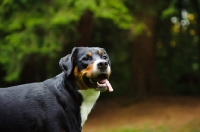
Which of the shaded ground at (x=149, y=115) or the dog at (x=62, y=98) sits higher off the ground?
the dog at (x=62, y=98)

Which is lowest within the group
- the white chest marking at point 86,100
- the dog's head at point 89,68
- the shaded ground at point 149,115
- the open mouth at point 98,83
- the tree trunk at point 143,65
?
the shaded ground at point 149,115

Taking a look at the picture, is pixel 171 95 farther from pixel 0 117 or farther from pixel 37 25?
pixel 0 117

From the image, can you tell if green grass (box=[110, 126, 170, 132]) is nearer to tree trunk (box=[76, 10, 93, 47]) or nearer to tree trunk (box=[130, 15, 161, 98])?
tree trunk (box=[130, 15, 161, 98])

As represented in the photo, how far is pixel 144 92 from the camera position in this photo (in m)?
15.2

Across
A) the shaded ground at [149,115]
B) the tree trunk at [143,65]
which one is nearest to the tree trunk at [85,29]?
the tree trunk at [143,65]

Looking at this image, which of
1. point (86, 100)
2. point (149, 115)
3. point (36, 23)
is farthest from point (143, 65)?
point (86, 100)

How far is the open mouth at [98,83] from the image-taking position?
5.53 metres

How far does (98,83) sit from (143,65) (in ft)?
32.0

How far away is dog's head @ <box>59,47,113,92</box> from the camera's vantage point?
217 inches

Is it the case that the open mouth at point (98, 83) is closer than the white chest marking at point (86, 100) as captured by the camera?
Yes

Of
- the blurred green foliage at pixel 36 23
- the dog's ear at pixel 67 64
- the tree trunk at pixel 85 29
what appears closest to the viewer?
the dog's ear at pixel 67 64

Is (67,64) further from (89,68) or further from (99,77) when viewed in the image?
(99,77)

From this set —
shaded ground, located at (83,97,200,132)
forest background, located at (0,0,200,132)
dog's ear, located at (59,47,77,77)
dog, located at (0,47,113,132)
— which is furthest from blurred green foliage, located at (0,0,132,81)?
dog, located at (0,47,113,132)

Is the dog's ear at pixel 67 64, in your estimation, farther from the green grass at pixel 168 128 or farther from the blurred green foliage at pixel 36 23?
the green grass at pixel 168 128
